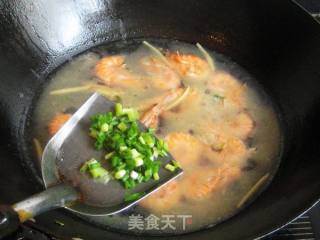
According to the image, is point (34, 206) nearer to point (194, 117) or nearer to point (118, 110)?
point (118, 110)

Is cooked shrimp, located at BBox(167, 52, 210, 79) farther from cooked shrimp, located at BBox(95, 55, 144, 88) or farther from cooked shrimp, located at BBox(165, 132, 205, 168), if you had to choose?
cooked shrimp, located at BBox(165, 132, 205, 168)

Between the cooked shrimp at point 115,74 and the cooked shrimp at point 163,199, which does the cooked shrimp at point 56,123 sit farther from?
the cooked shrimp at point 163,199

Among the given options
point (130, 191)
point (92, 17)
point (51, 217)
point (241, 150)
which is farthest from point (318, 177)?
point (92, 17)

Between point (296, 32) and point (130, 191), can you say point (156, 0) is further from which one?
point (130, 191)

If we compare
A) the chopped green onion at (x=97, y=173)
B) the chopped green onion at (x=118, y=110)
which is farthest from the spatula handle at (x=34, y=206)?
the chopped green onion at (x=118, y=110)

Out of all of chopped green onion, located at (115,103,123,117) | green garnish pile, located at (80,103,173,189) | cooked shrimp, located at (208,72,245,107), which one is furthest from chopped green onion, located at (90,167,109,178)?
cooked shrimp, located at (208,72,245,107)
